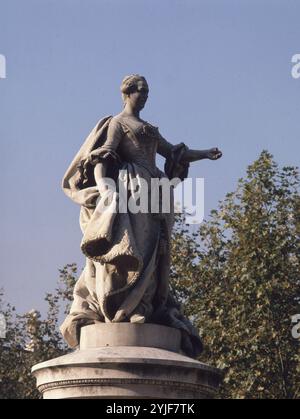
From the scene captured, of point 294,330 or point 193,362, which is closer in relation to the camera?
point 193,362

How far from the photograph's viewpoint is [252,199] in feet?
102

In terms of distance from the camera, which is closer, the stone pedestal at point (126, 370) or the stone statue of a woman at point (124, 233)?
the stone pedestal at point (126, 370)

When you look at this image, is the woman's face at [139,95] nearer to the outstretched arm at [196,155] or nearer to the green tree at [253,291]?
the outstretched arm at [196,155]

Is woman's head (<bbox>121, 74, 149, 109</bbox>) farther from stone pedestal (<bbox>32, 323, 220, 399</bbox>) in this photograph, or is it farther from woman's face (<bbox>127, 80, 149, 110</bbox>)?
stone pedestal (<bbox>32, 323, 220, 399</bbox>)

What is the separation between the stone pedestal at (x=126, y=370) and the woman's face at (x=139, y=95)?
313cm

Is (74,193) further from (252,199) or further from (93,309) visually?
(252,199)

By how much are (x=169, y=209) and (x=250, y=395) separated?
1220 cm

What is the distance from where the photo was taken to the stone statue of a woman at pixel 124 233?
50.5 feet

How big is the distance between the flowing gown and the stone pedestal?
274mm

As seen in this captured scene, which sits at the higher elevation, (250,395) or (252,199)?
(252,199)

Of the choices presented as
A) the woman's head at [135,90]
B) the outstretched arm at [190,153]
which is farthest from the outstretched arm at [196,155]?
the woman's head at [135,90]
